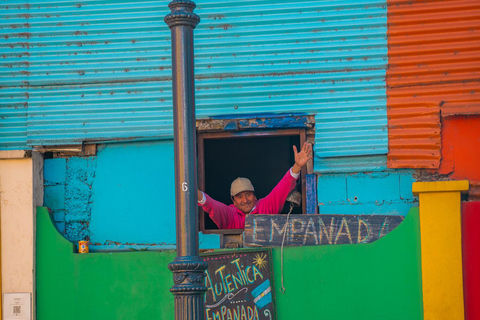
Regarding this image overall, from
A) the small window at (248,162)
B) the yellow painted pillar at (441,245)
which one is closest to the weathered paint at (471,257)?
the yellow painted pillar at (441,245)

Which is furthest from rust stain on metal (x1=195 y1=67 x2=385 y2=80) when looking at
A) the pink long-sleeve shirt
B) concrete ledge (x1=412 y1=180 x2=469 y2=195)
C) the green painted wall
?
the green painted wall

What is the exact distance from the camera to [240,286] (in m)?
8.82

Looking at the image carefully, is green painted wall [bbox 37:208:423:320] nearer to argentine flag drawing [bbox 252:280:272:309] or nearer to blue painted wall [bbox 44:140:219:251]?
argentine flag drawing [bbox 252:280:272:309]

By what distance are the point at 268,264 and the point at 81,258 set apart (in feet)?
6.87

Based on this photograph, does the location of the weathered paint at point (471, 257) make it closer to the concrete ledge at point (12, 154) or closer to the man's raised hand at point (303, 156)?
the man's raised hand at point (303, 156)

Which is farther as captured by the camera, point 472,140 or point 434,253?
point 472,140

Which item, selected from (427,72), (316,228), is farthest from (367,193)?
(427,72)

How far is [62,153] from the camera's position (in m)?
9.85

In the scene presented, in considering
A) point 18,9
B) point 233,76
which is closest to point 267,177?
point 233,76

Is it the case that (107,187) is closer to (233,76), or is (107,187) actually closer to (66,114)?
(66,114)

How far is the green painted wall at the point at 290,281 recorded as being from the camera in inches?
333

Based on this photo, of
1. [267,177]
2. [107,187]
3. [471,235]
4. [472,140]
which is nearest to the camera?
[471,235]

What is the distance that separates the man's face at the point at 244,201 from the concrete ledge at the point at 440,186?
222 centimetres

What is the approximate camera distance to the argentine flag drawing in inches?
341
